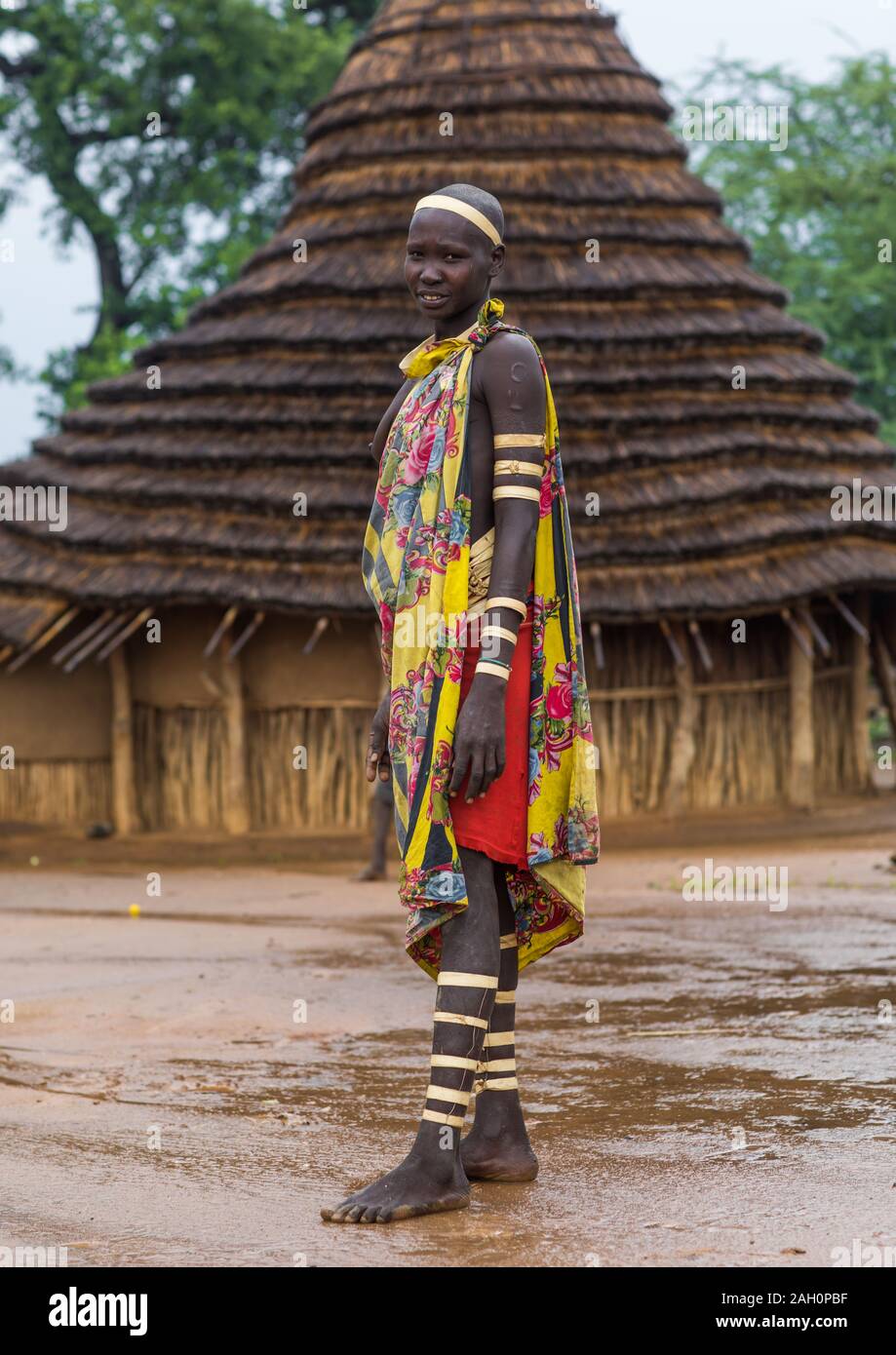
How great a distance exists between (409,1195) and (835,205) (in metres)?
25.3

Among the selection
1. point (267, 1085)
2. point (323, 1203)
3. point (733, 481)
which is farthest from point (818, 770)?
point (323, 1203)

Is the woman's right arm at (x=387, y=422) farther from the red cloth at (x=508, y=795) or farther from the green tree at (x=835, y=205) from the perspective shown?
the green tree at (x=835, y=205)

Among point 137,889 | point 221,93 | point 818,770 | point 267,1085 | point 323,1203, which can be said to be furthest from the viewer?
point 221,93

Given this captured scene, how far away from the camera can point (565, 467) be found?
13.8 meters

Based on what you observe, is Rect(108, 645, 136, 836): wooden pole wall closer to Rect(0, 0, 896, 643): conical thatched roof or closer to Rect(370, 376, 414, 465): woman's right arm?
Rect(0, 0, 896, 643): conical thatched roof

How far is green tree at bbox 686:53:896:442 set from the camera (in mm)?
25453

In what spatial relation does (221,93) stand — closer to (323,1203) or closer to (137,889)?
(137,889)

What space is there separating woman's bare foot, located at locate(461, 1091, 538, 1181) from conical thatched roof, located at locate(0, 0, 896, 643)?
30.6 ft

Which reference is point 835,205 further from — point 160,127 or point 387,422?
point 387,422

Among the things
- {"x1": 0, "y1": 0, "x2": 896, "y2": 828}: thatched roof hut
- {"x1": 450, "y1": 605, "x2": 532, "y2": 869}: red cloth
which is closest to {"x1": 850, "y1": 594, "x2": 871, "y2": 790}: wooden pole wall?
{"x1": 0, "y1": 0, "x2": 896, "y2": 828}: thatched roof hut

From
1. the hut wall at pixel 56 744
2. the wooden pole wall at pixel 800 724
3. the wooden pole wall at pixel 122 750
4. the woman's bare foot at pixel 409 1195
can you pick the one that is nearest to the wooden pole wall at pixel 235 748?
the wooden pole wall at pixel 122 750

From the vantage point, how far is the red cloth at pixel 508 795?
3889 millimetres
